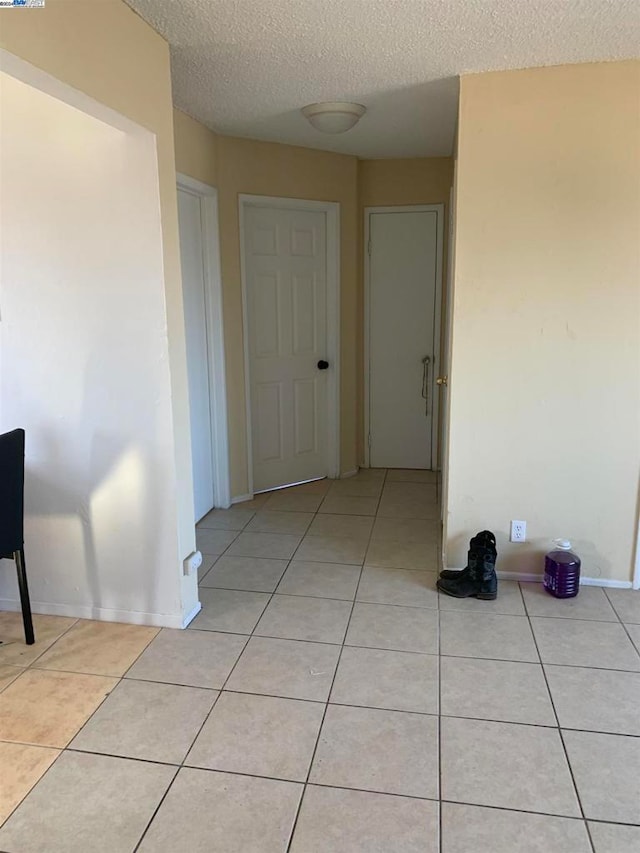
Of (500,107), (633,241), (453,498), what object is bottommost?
(453,498)

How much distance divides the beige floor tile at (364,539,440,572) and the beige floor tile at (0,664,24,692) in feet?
5.44

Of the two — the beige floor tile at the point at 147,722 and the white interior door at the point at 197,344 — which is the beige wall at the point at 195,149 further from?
the beige floor tile at the point at 147,722

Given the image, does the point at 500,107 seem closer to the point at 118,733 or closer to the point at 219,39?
the point at 219,39

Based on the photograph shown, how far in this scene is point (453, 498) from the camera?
121 inches

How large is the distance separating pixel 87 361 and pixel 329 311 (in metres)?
2.27

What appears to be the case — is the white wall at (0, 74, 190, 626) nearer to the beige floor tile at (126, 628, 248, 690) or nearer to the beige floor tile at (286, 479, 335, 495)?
the beige floor tile at (126, 628, 248, 690)

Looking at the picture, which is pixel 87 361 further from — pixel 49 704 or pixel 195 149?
pixel 195 149

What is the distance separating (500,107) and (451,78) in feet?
0.84

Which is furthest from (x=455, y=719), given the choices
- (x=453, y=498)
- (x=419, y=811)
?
(x=453, y=498)

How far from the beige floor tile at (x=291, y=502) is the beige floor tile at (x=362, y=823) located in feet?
7.73

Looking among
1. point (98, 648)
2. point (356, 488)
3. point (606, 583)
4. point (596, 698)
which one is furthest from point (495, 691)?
point (356, 488)

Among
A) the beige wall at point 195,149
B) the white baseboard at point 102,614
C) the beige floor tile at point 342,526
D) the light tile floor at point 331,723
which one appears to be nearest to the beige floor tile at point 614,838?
the light tile floor at point 331,723

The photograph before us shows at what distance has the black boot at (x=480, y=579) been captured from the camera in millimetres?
2879

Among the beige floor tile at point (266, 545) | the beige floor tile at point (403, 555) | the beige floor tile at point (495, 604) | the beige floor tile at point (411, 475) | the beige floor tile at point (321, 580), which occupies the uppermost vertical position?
the beige floor tile at point (411, 475)
